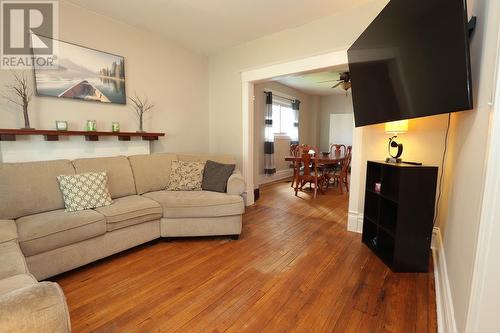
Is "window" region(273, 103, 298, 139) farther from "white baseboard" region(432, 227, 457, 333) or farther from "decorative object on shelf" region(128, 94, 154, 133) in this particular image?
"white baseboard" region(432, 227, 457, 333)

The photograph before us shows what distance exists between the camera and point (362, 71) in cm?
227

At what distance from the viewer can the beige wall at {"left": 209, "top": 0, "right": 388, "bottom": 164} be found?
2729 mm

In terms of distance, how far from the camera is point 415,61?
1.56 m

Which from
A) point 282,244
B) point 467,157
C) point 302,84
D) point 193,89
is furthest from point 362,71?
point 302,84

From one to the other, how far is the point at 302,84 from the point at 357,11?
3.54 meters

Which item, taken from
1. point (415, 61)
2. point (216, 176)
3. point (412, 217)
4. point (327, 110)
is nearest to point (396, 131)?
point (412, 217)

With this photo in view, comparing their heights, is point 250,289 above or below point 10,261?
below

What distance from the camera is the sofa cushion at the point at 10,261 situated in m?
1.20

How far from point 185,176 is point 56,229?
143 cm

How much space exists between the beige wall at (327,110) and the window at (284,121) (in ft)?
5.27

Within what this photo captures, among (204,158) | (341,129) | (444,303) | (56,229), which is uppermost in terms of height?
(341,129)

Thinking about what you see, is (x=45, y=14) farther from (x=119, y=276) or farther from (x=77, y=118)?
(x=119, y=276)

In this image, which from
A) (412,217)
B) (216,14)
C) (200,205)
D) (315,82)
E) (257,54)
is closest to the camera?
(412,217)

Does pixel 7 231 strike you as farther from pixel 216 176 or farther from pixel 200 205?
pixel 216 176
